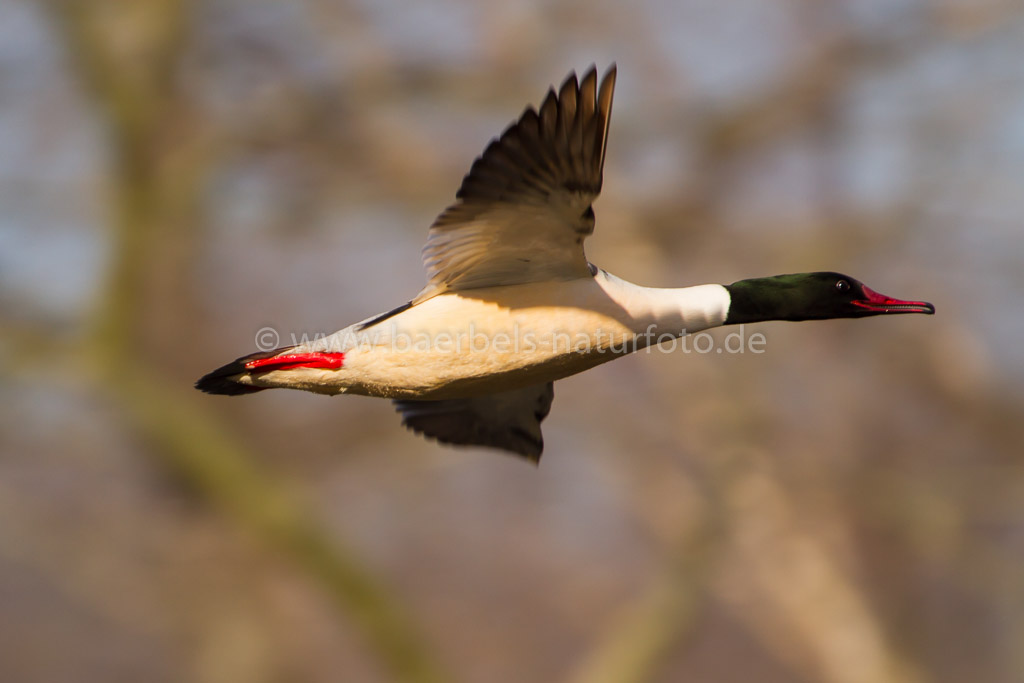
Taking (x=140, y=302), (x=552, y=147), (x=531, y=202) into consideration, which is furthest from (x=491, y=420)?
(x=140, y=302)

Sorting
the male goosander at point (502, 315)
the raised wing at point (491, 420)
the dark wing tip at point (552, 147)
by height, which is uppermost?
the dark wing tip at point (552, 147)

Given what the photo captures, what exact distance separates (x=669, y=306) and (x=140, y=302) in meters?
8.65

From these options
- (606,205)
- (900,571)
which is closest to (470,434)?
(606,205)

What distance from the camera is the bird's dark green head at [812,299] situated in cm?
354

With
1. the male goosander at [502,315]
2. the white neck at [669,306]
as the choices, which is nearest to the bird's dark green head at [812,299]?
the male goosander at [502,315]

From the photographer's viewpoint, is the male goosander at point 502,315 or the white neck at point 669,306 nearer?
the male goosander at point 502,315

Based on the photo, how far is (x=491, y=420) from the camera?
173 inches

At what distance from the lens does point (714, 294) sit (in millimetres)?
3414

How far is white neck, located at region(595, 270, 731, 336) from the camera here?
3.29m

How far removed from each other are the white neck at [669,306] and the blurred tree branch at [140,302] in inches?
283

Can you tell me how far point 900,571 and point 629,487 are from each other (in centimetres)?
351

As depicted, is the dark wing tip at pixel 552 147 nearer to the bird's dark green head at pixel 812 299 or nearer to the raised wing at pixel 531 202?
the raised wing at pixel 531 202

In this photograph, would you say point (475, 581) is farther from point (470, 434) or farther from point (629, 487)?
point (470, 434)

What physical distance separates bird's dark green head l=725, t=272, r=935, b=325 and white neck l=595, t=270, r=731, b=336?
15 cm
